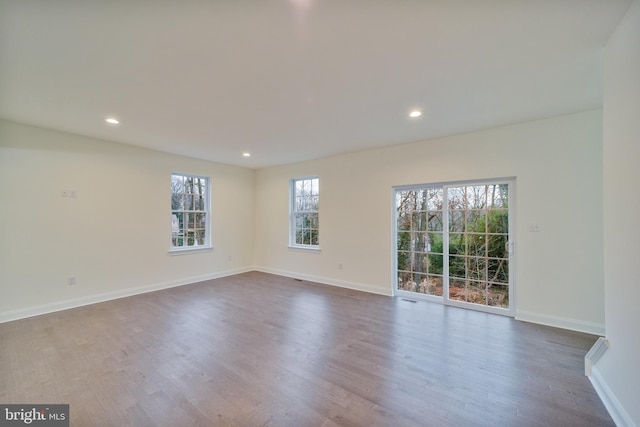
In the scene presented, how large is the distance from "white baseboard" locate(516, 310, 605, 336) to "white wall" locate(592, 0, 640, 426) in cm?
141

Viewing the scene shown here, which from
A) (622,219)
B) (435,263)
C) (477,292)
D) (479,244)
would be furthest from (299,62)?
(477,292)

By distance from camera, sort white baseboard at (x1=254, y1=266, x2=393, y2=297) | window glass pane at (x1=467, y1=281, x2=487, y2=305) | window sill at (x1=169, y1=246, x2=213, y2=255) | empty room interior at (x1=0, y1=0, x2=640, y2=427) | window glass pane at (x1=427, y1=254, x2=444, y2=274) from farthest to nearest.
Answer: window sill at (x1=169, y1=246, x2=213, y2=255) → white baseboard at (x1=254, y1=266, x2=393, y2=297) → window glass pane at (x1=427, y1=254, x2=444, y2=274) → window glass pane at (x1=467, y1=281, x2=487, y2=305) → empty room interior at (x1=0, y1=0, x2=640, y2=427)

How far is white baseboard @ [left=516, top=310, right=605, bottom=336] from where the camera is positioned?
2.99m

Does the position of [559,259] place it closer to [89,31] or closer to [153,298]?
[89,31]

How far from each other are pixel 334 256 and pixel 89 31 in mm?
4516

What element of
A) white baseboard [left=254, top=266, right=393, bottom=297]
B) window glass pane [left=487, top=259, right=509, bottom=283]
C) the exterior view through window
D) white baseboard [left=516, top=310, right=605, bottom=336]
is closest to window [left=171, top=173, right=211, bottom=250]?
white baseboard [left=254, top=266, right=393, bottom=297]

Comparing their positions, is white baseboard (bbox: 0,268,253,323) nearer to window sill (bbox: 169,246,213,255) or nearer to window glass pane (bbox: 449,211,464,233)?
window sill (bbox: 169,246,213,255)

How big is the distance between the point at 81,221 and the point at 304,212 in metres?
3.88

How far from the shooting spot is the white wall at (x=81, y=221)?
3.41 meters

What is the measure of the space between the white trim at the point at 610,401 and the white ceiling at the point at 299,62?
8.32 ft

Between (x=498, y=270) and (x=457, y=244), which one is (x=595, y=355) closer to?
(x=498, y=270)

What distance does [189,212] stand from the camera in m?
5.42

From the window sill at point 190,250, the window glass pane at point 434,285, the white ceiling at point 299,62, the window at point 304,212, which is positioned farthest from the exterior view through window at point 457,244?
the window sill at point 190,250

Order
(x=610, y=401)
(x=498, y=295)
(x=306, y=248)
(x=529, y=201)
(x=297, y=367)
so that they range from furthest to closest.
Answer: (x=306, y=248) → (x=498, y=295) → (x=529, y=201) → (x=297, y=367) → (x=610, y=401)
